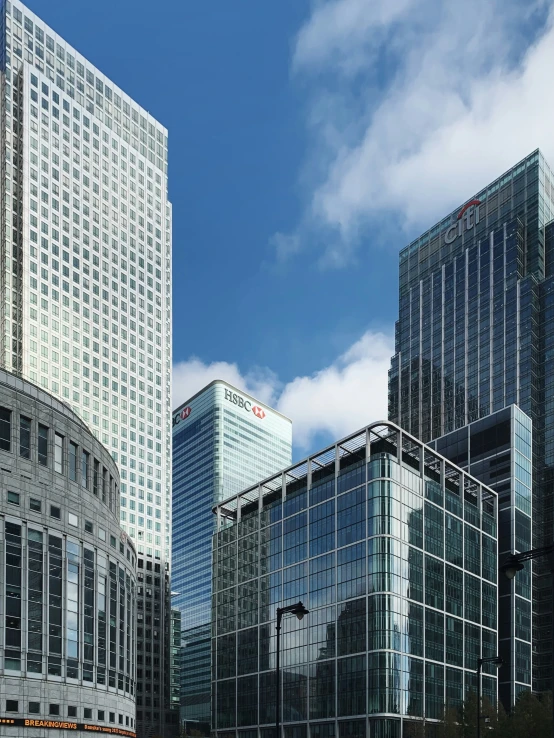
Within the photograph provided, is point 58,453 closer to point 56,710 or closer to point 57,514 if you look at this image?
point 57,514

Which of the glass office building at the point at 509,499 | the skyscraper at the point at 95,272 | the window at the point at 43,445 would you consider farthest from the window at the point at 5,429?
the glass office building at the point at 509,499

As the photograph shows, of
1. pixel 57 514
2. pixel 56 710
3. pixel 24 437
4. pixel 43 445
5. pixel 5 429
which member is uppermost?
pixel 5 429

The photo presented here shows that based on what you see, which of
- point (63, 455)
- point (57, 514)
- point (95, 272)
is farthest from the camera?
point (95, 272)

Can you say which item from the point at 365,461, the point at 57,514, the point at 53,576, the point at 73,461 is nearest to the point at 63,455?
the point at 73,461

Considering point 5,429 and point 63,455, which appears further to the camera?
point 63,455

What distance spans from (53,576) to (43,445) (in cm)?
914

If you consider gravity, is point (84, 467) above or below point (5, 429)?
below

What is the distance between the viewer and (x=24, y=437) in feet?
203

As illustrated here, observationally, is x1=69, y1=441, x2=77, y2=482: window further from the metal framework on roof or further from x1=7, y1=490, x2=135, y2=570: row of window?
the metal framework on roof

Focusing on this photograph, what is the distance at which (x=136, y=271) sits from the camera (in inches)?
7347

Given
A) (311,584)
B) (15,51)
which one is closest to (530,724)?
(311,584)

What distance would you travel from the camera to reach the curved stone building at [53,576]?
2306 inches

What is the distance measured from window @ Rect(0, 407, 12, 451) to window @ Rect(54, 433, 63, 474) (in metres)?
5.30

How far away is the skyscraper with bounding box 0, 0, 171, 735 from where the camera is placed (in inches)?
6304
